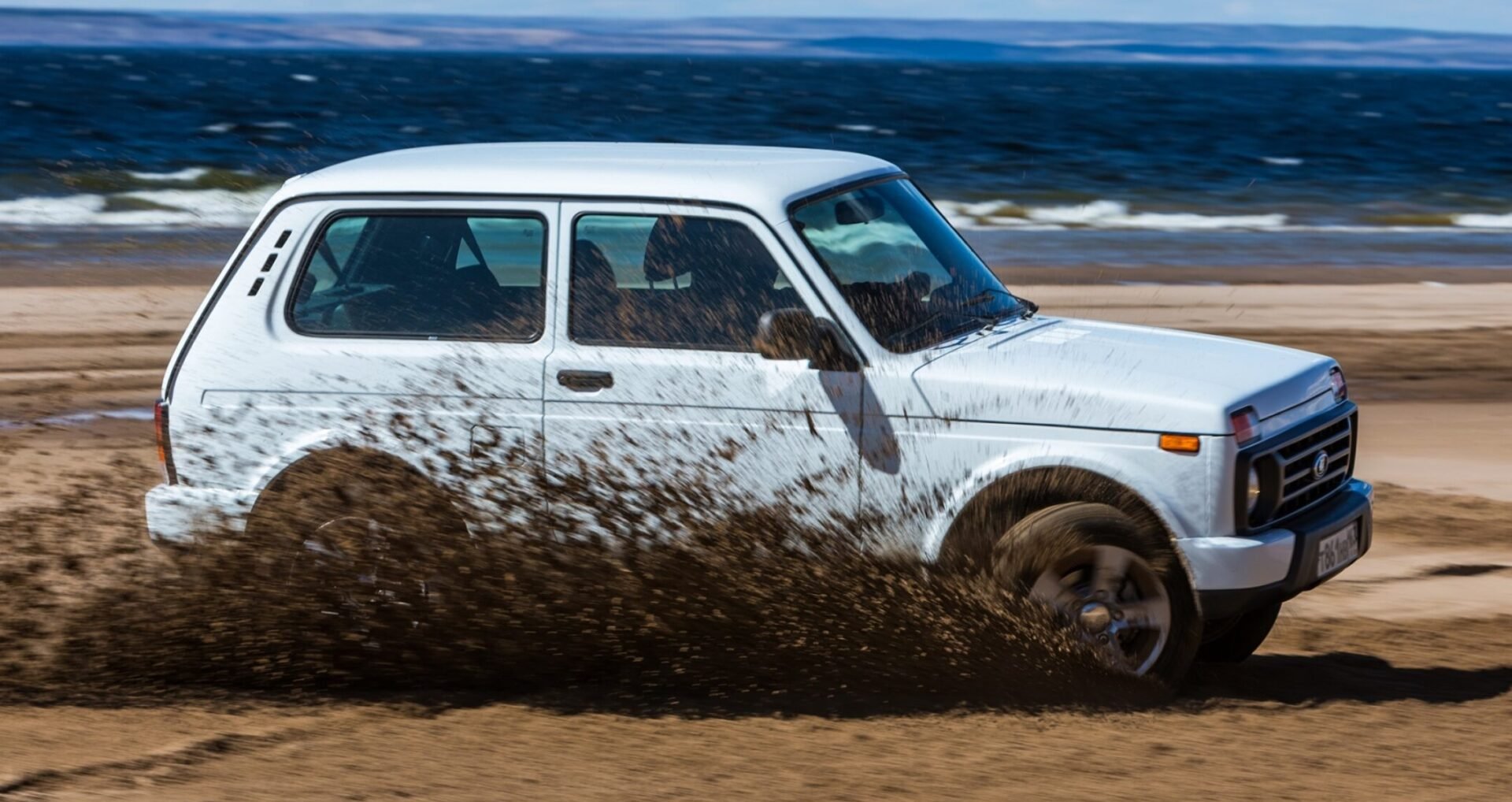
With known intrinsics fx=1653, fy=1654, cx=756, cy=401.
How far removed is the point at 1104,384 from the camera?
15.6 feet

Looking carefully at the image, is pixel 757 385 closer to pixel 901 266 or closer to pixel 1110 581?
pixel 901 266

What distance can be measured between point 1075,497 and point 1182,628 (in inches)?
19.4

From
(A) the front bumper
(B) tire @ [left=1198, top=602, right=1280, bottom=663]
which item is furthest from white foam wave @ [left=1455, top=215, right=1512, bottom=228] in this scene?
(A) the front bumper

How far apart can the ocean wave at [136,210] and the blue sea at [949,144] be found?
0.09 m

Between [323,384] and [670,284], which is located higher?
→ [670,284]

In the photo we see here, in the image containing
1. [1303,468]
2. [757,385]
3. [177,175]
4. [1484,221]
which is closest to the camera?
[757,385]

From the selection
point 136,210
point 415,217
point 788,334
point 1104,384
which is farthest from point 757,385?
point 136,210

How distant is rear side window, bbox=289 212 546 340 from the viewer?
5.18 m

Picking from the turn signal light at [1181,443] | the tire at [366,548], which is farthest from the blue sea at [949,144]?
the turn signal light at [1181,443]

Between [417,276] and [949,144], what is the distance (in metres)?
44.3

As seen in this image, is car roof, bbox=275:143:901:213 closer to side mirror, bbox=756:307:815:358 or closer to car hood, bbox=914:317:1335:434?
side mirror, bbox=756:307:815:358

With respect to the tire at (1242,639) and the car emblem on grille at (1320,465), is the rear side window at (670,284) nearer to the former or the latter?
the car emblem on grille at (1320,465)

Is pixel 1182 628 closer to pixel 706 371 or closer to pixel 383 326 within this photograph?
pixel 706 371

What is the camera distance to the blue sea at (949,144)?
922 inches
